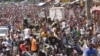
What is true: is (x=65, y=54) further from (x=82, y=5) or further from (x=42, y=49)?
(x=82, y=5)

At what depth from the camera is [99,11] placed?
3294cm

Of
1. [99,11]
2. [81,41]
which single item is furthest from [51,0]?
[81,41]

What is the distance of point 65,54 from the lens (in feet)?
54.4

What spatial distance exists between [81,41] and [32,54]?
339 cm

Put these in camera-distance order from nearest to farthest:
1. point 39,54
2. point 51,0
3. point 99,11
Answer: point 39,54 < point 99,11 < point 51,0

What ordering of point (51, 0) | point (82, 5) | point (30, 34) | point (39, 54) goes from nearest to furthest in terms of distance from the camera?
point (39, 54) < point (30, 34) < point (82, 5) < point (51, 0)

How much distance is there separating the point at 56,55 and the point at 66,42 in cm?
198

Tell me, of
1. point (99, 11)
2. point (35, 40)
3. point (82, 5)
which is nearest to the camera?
point (35, 40)

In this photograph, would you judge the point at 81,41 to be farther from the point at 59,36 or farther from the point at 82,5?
the point at 82,5

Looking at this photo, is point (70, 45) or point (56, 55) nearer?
point (56, 55)

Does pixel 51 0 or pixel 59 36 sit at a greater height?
pixel 59 36

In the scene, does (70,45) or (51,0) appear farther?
(51,0)

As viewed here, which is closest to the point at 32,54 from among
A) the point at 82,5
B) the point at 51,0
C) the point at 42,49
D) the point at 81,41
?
the point at 42,49

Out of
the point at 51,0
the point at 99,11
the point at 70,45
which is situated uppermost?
the point at 70,45
